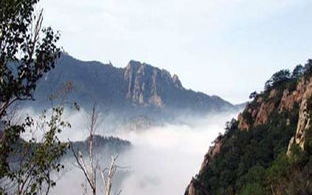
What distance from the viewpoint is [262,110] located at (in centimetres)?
16000

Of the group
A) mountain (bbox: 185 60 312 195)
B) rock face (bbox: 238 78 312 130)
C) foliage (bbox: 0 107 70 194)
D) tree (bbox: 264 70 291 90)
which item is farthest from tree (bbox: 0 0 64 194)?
tree (bbox: 264 70 291 90)

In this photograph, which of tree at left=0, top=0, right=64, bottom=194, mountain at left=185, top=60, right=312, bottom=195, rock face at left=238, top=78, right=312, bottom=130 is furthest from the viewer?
rock face at left=238, top=78, right=312, bottom=130

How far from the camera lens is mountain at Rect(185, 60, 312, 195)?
97.7 meters

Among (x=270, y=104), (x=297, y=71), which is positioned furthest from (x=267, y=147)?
(x=297, y=71)

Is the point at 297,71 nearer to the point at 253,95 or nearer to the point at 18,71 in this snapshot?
the point at 253,95

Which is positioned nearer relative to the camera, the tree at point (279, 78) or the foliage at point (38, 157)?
the foliage at point (38, 157)

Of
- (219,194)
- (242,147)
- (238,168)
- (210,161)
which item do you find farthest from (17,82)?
(210,161)

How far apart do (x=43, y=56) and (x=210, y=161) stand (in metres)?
150

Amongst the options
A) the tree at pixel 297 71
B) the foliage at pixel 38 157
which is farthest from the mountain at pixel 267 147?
the foliage at pixel 38 157

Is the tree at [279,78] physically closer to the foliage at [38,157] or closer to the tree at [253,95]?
the tree at [253,95]

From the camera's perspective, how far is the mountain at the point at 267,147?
97688 millimetres

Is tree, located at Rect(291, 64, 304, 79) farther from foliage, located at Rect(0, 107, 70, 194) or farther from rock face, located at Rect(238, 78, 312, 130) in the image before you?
foliage, located at Rect(0, 107, 70, 194)

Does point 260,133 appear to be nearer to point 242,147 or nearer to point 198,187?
point 242,147

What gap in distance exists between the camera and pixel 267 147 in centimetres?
13775
